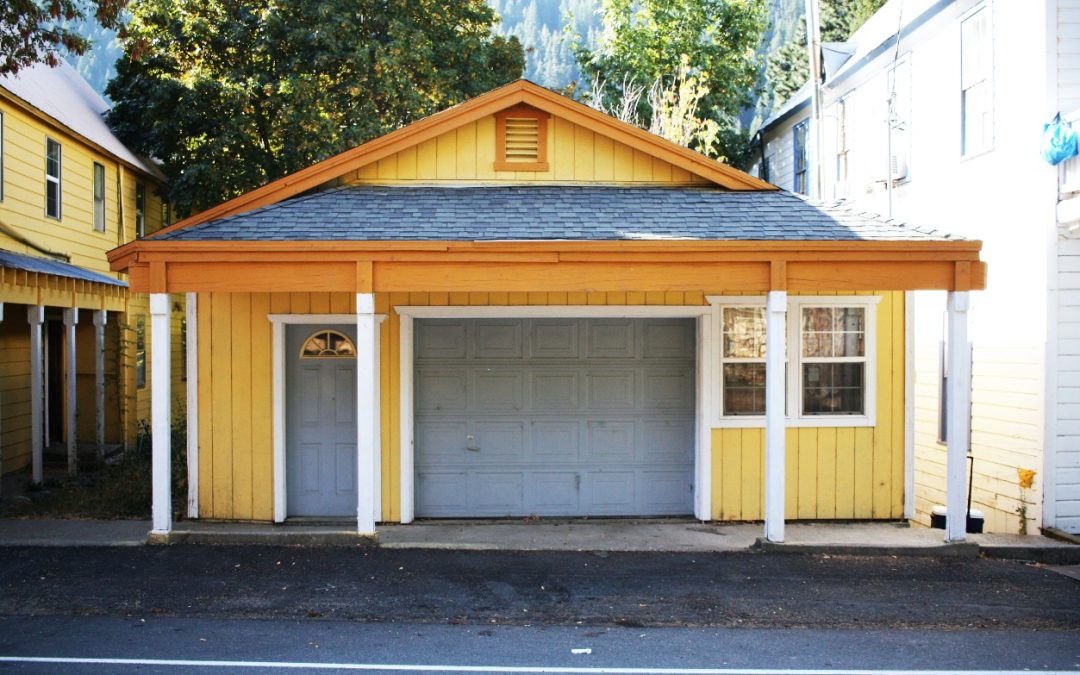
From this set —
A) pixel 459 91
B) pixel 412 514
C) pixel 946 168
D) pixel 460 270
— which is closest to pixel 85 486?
pixel 412 514

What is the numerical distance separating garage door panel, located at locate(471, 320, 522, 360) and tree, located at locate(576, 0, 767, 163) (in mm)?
20207

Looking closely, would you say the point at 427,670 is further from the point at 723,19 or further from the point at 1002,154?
the point at 723,19

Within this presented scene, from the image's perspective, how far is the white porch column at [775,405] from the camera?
908 cm

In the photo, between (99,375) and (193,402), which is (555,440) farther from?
(99,375)

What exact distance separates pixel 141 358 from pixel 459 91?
9.65 meters

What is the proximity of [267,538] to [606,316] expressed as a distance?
4149mm

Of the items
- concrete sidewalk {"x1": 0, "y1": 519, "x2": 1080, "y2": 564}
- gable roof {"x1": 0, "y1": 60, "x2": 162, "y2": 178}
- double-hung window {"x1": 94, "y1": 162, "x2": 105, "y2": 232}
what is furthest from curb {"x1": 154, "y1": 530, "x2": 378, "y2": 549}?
double-hung window {"x1": 94, "y1": 162, "x2": 105, "y2": 232}

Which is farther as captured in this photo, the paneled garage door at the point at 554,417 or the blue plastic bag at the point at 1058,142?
the paneled garage door at the point at 554,417

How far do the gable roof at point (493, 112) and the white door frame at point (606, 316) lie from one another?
168cm

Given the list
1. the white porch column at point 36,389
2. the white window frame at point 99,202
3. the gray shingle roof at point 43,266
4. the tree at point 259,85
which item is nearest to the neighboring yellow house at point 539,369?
the gray shingle roof at point 43,266

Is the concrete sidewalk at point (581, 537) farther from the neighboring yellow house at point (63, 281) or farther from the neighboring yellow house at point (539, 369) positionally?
the neighboring yellow house at point (63, 281)

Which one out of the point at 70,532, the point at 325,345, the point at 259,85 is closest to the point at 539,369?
the point at 325,345

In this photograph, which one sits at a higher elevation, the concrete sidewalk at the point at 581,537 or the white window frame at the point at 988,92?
the white window frame at the point at 988,92

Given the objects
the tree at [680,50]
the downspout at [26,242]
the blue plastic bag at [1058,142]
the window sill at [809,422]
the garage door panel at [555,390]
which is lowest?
the window sill at [809,422]
